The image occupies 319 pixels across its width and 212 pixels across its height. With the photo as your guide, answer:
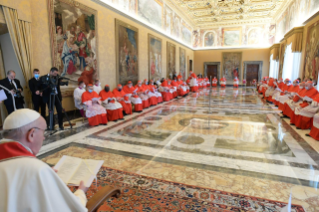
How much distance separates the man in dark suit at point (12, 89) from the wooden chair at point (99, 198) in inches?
185

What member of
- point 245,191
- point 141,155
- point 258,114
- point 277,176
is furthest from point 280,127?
point 141,155

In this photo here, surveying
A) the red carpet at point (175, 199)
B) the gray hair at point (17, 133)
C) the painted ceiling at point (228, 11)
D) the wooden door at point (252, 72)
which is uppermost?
the painted ceiling at point (228, 11)

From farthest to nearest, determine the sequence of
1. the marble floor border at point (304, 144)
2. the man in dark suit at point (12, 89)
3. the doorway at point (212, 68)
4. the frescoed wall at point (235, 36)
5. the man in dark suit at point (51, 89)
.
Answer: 1. the doorway at point (212, 68)
2. the frescoed wall at point (235, 36)
3. the man in dark suit at point (51, 89)
4. the man in dark suit at point (12, 89)
5. the marble floor border at point (304, 144)

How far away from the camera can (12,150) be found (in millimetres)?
1156

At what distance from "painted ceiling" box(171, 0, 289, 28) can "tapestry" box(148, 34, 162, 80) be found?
4379mm

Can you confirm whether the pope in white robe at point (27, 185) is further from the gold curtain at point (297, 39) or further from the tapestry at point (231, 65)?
the tapestry at point (231, 65)

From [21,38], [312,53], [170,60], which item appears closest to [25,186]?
[21,38]

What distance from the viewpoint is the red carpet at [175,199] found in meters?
2.52

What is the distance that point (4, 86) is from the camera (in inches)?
202

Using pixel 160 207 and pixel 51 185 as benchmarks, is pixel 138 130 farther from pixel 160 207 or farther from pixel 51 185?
pixel 51 185

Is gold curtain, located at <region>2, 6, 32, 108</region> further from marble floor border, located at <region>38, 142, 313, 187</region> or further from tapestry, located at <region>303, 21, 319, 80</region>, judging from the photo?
tapestry, located at <region>303, 21, 319, 80</region>

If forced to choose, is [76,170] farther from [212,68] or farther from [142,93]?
[212,68]

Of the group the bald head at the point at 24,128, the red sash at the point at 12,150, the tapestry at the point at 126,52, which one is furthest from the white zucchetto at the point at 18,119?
the tapestry at the point at 126,52

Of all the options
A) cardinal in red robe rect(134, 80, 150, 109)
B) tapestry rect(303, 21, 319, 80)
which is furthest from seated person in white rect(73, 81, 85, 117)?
tapestry rect(303, 21, 319, 80)
